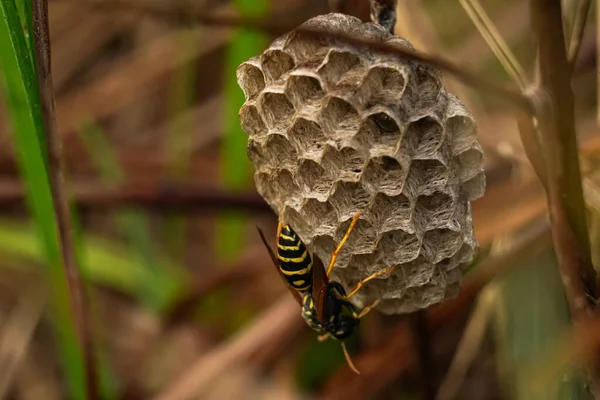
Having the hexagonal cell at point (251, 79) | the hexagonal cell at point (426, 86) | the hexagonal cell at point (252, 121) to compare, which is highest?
the hexagonal cell at point (251, 79)

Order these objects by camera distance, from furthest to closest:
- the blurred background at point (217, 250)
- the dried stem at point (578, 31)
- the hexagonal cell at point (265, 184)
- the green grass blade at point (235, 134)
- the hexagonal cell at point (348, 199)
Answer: the green grass blade at point (235, 134) → the blurred background at point (217, 250) → the hexagonal cell at point (265, 184) → the hexagonal cell at point (348, 199) → the dried stem at point (578, 31)

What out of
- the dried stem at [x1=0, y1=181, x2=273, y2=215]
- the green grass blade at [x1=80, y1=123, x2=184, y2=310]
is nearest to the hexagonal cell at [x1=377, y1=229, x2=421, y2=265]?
the dried stem at [x1=0, y1=181, x2=273, y2=215]

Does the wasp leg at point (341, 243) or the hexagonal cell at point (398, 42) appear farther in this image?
the wasp leg at point (341, 243)

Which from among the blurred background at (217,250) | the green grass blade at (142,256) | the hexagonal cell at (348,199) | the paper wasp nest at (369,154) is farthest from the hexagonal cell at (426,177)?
the green grass blade at (142,256)

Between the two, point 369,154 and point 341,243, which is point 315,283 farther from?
point 369,154

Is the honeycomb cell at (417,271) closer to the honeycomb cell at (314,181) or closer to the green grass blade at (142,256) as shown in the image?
the honeycomb cell at (314,181)

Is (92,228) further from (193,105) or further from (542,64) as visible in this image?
(542,64)
